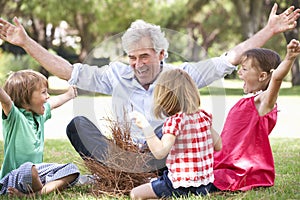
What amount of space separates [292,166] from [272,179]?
1.01 meters

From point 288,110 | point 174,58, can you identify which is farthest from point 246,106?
point 288,110

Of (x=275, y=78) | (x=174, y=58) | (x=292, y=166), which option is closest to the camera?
(x=275, y=78)

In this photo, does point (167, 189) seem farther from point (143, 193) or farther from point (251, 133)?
point (251, 133)

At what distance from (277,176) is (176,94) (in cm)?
133

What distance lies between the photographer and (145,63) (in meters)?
3.41

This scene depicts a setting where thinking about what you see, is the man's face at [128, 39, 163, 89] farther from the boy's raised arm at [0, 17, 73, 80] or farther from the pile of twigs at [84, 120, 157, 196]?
the boy's raised arm at [0, 17, 73, 80]

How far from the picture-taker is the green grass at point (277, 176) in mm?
3275

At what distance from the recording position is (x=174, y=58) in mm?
3525

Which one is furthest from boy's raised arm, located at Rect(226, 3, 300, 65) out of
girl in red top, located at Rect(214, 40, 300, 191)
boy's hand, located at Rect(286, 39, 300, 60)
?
boy's hand, located at Rect(286, 39, 300, 60)

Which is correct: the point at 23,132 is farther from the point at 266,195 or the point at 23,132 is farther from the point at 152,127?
the point at 266,195

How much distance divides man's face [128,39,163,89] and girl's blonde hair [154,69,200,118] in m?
0.32

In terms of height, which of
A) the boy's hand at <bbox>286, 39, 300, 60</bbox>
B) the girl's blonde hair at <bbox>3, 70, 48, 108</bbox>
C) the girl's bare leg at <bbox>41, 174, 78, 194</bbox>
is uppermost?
the boy's hand at <bbox>286, 39, 300, 60</bbox>

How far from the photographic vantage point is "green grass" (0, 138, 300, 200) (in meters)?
3.28

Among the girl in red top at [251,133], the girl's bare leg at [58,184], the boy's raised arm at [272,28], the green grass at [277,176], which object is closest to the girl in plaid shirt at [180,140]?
the green grass at [277,176]
